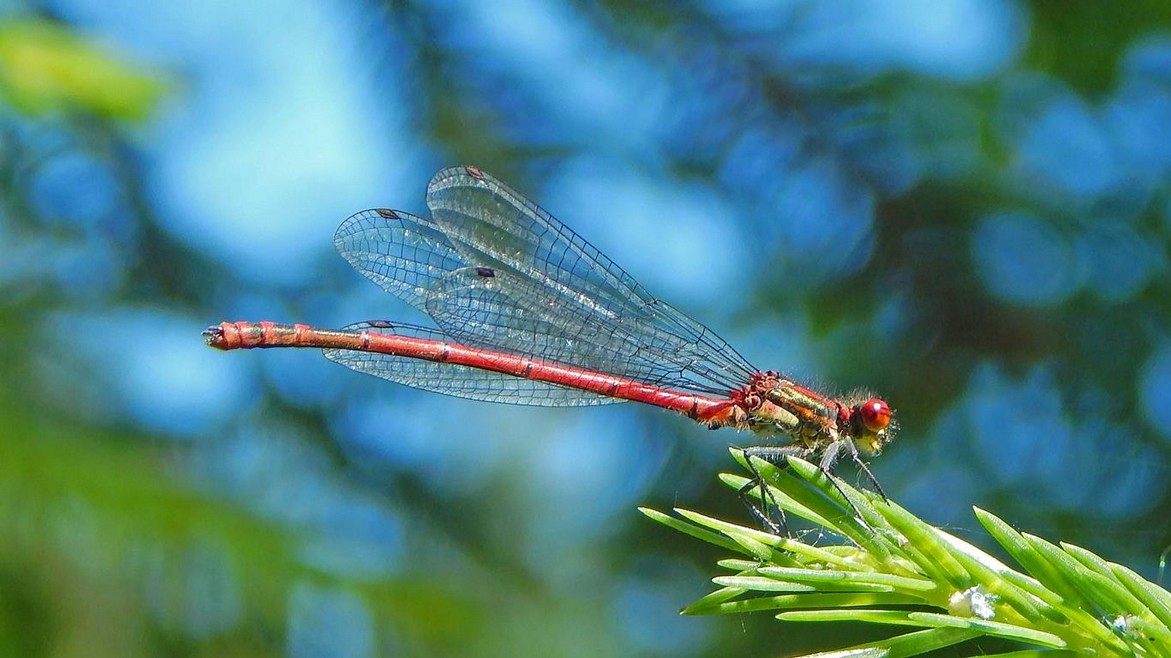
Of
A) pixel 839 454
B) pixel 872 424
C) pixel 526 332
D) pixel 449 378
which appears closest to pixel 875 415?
pixel 872 424

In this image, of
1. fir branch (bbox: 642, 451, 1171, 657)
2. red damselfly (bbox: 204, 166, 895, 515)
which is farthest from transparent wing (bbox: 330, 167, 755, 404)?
fir branch (bbox: 642, 451, 1171, 657)

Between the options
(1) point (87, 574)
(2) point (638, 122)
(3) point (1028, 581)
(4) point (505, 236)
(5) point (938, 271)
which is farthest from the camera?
(4) point (505, 236)

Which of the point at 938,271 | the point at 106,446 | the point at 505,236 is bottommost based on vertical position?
the point at 106,446

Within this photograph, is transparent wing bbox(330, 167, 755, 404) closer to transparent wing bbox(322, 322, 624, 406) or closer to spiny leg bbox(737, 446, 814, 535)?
transparent wing bbox(322, 322, 624, 406)

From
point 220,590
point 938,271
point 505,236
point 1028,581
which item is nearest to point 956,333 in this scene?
point 938,271

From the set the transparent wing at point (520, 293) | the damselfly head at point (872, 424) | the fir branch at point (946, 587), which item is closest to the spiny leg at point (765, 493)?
the damselfly head at point (872, 424)

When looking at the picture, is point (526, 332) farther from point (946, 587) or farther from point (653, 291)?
point (946, 587)

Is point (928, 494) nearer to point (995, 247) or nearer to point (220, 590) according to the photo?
point (995, 247)
